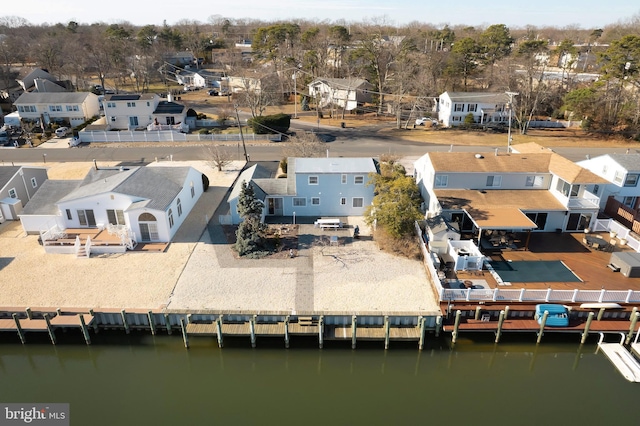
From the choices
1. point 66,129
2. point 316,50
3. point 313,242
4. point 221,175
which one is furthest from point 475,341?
point 316,50

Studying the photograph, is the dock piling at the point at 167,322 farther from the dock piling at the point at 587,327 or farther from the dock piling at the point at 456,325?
the dock piling at the point at 587,327

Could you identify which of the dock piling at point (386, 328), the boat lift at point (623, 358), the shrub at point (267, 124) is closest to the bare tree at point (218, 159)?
the shrub at point (267, 124)

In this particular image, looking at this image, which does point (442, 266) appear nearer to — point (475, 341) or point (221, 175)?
point (475, 341)

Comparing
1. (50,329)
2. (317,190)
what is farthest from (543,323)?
(50,329)

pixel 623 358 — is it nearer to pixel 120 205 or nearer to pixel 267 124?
pixel 120 205

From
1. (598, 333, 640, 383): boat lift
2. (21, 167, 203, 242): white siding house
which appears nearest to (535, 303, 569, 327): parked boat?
(598, 333, 640, 383): boat lift

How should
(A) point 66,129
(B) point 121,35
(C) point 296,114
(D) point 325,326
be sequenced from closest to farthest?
(D) point 325,326 → (A) point 66,129 → (C) point 296,114 → (B) point 121,35
